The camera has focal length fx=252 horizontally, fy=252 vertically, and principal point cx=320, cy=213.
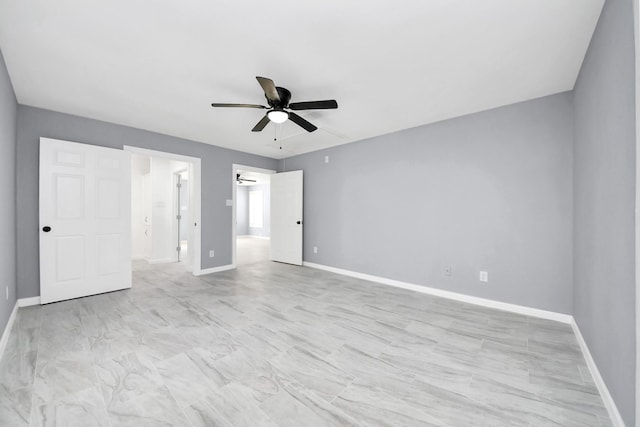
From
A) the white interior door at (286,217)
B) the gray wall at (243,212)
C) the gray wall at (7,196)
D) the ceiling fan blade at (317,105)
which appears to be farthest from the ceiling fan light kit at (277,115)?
the gray wall at (243,212)

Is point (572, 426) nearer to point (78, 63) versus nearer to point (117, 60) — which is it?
point (117, 60)

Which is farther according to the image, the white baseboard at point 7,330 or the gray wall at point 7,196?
the gray wall at point 7,196

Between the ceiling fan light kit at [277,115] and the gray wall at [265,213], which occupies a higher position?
the ceiling fan light kit at [277,115]

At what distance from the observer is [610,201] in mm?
1536

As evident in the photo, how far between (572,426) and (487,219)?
225 centimetres

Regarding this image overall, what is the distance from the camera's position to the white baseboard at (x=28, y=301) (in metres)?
3.02

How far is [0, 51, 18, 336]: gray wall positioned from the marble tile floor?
13.5 inches

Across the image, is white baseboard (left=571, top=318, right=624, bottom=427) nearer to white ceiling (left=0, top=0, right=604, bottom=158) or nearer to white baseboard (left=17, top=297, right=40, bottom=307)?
white ceiling (left=0, top=0, right=604, bottom=158)

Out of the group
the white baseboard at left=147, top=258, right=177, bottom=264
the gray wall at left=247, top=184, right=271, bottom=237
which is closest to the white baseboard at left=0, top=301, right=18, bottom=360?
the white baseboard at left=147, top=258, right=177, bottom=264

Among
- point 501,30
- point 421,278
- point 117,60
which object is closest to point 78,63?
point 117,60

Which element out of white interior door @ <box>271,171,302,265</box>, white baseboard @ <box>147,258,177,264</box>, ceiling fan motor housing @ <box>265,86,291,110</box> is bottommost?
white baseboard @ <box>147,258,177,264</box>

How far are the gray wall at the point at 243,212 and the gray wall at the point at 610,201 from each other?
10987 millimetres

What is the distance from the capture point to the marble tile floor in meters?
1.45

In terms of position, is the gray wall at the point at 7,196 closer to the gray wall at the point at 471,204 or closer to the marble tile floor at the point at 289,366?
the marble tile floor at the point at 289,366
